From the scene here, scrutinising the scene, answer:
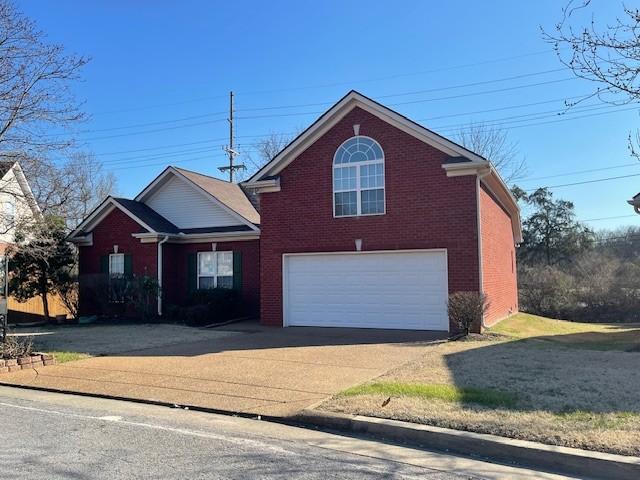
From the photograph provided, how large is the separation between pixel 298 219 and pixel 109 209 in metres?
9.46

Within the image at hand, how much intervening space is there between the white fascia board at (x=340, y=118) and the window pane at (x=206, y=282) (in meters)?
5.61

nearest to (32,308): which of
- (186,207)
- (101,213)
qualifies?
(101,213)

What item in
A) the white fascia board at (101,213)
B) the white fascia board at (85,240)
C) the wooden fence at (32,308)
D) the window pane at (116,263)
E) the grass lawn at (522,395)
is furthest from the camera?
the wooden fence at (32,308)

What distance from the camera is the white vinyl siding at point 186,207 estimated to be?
21938 mm

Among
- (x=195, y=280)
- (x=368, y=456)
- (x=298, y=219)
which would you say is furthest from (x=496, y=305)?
(x=368, y=456)

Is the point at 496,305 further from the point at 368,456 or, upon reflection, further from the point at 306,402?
the point at 368,456

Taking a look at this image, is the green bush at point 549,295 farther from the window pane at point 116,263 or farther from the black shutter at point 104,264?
the black shutter at point 104,264

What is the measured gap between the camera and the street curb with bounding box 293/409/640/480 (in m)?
4.95

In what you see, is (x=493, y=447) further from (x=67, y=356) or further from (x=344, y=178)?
(x=344, y=178)

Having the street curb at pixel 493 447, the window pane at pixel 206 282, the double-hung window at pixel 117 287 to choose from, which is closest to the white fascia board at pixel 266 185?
the window pane at pixel 206 282

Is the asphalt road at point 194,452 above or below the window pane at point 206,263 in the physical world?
below

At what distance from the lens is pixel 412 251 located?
1553 centimetres

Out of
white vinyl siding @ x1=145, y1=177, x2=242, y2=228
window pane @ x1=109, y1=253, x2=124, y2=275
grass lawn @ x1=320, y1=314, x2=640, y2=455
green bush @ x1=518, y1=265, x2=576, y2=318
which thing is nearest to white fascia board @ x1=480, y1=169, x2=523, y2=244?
green bush @ x1=518, y1=265, x2=576, y2=318

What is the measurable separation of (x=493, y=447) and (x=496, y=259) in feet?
43.3
